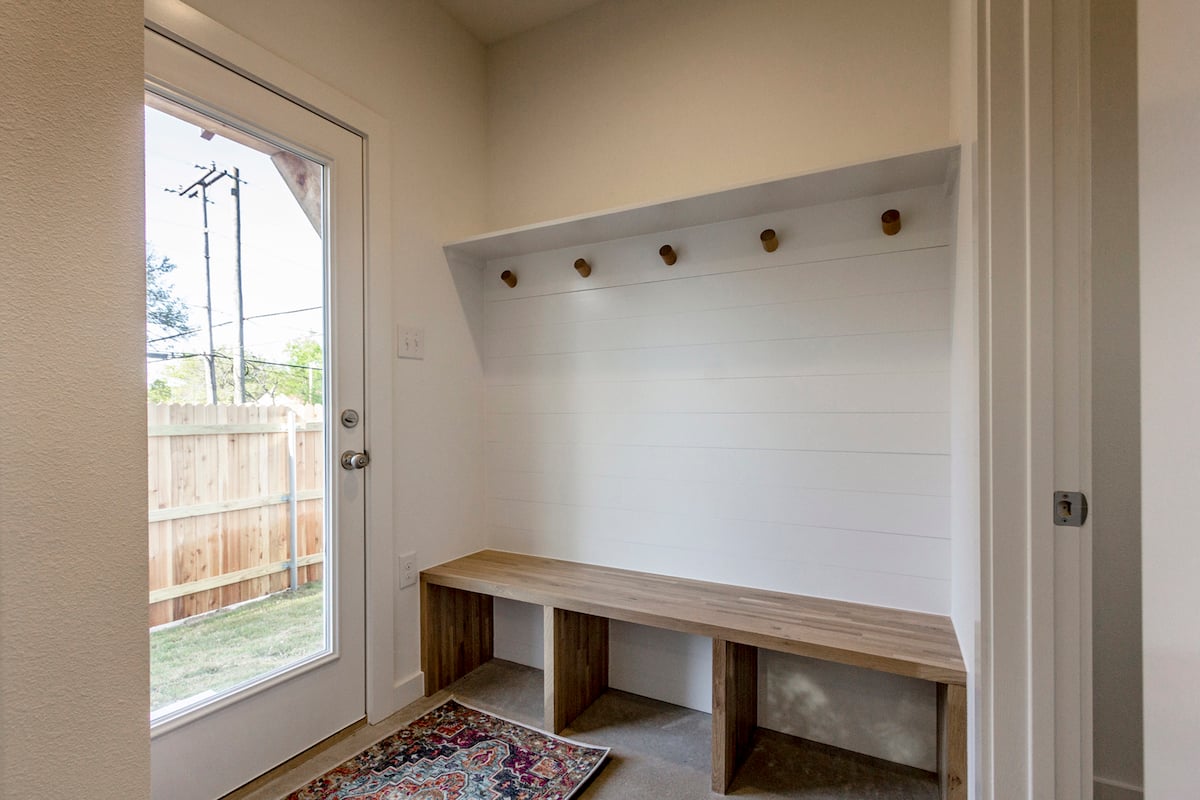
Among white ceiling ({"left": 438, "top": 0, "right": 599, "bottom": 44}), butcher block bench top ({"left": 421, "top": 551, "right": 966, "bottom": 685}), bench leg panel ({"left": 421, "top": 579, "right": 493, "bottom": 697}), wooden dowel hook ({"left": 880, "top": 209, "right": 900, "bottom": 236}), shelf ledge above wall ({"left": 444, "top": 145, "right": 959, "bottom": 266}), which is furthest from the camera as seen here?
white ceiling ({"left": 438, "top": 0, "right": 599, "bottom": 44})

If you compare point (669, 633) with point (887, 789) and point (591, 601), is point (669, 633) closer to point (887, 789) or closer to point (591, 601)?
point (591, 601)

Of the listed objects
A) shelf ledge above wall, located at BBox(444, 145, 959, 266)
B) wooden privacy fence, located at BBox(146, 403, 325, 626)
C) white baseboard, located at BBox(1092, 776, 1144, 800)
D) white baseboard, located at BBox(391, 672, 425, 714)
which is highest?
shelf ledge above wall, located at BBox(444, 145, 959, 266)

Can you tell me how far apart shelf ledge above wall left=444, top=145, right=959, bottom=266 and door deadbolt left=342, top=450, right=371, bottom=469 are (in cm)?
89

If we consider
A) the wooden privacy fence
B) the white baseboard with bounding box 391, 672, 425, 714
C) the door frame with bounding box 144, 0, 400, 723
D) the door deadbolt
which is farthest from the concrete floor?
the door deadbolt

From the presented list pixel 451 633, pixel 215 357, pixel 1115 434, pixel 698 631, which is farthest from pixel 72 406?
pixel 1115 434

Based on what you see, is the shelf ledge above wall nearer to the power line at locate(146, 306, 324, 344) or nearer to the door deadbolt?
the power line at locate(146, 306, 324, 344)

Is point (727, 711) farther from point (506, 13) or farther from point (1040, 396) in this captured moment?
point (506, 13)

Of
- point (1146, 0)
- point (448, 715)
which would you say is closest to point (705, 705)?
point (448, 715)

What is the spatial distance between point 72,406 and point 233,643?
48.1 inches

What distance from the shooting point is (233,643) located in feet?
4.94

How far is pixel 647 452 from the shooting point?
208 centimetres

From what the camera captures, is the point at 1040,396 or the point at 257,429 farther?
the point at 257,429

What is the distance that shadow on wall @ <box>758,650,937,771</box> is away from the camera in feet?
5.41

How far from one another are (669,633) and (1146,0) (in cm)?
198
